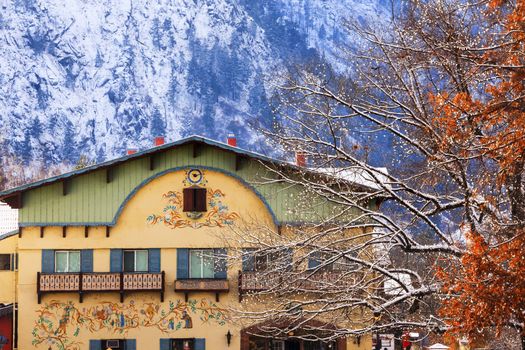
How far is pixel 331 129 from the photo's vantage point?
937 inches

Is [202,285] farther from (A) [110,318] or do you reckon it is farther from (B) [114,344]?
(B) [114,344]

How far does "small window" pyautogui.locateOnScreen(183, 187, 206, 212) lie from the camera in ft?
147

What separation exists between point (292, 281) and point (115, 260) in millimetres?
19417

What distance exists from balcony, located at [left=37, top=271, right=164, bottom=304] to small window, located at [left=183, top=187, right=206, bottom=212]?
9.96 ft

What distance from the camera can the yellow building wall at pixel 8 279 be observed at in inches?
1809

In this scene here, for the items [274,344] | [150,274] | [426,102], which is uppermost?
[426,102]

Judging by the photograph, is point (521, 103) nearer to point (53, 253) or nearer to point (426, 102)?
point (426, 102)

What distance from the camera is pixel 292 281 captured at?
25.8 meters

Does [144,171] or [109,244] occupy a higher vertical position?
[144,171]

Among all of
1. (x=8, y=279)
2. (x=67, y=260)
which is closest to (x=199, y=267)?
(x=67, y=260)

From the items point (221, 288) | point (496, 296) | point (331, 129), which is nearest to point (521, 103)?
point (496, 296)

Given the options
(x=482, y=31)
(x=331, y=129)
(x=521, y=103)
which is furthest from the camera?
(x=331, y=129)

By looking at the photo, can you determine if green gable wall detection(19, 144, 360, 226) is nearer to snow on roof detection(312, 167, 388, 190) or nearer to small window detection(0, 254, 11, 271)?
small window detection(0, 254, 11, 271)

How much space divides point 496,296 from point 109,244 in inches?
1051
